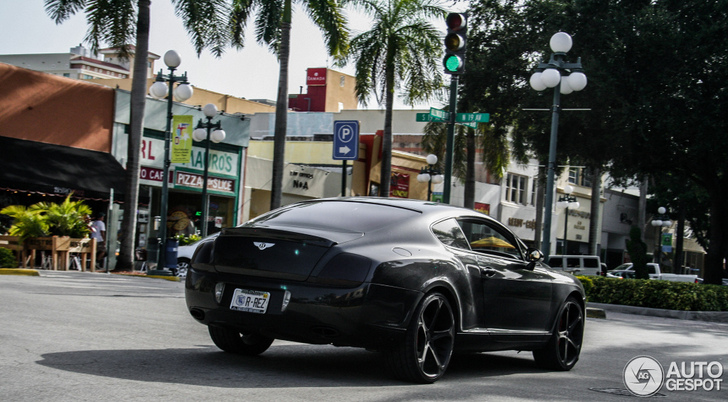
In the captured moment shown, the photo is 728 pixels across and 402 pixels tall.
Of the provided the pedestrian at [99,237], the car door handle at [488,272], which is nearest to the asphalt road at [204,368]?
the car door handle at [488,272]

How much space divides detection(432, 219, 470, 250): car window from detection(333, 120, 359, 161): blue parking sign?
11.4 m

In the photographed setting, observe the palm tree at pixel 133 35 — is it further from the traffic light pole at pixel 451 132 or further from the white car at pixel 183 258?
the traffic light pole at pixel 451 132

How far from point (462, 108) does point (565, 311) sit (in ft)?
73.2

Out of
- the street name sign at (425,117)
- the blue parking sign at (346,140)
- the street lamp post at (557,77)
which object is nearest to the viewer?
the street name sign at (425,117)

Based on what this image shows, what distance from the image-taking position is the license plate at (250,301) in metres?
6.39

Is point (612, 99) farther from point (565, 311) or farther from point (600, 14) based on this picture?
point (565, 311)

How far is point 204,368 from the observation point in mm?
6516

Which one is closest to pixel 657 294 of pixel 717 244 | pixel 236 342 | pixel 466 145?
pixel 717 244

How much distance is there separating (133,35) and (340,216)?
2197 cm

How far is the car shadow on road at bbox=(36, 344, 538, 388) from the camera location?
19.8 feet

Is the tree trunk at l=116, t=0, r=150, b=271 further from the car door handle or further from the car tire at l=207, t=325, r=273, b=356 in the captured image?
the car door handle

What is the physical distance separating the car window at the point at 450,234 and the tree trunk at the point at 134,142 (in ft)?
61.2

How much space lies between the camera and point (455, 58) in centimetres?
1351

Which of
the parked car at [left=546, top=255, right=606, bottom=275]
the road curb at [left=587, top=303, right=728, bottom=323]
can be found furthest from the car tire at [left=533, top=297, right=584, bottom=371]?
the parked car at [left=546, top=255, right=606, bottom=275]
